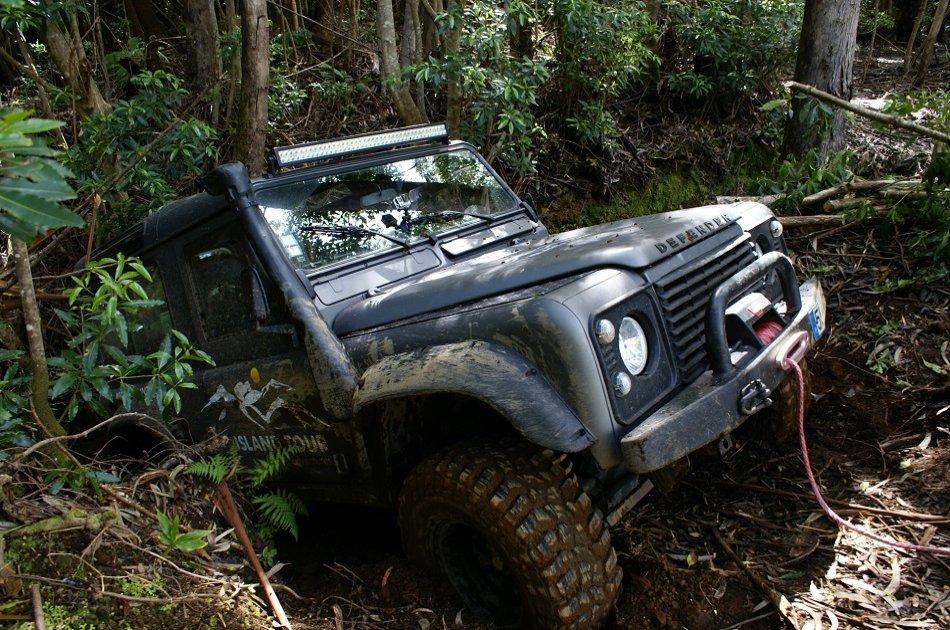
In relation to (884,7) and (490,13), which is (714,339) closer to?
(490,13)

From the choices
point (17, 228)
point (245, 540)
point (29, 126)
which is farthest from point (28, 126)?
point (245, 540)

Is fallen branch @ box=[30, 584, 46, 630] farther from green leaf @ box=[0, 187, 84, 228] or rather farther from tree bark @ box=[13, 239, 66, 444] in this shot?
green leaf @ box=[0, 187, 84, 228]

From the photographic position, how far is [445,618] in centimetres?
285

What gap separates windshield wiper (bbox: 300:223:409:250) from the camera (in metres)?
3.41

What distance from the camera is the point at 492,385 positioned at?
98.5 inches

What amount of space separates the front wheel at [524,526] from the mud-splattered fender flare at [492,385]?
29cm

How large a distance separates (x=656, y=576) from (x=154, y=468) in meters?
2.01

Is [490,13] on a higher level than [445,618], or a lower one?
higher

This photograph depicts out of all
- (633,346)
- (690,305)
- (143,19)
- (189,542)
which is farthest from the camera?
(143,19)

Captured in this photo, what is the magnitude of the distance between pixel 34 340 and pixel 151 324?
3.45 ft

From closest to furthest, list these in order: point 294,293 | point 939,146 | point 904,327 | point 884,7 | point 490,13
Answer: point 294,293, point 904,327, point 939,146, point 490,13, point 884,7

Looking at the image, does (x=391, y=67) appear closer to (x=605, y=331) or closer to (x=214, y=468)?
(x=214, y=468)

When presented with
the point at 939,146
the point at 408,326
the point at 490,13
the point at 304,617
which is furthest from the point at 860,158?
the point at 304,617

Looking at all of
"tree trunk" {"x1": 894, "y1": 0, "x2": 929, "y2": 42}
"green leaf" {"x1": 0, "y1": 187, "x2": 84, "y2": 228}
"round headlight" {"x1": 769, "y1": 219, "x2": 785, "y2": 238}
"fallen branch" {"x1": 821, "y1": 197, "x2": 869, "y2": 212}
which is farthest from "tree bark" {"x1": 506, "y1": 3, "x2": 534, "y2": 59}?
"tree trunk" {"x1": 894, "y1": 0, "x2": 929, "y2": 42}
